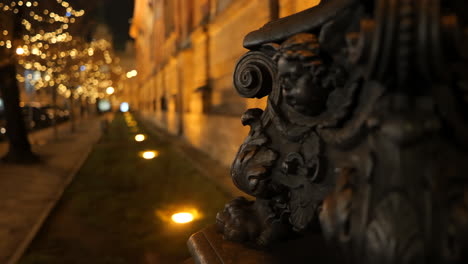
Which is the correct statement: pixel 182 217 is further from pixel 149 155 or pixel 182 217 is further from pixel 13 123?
pixel 13 123

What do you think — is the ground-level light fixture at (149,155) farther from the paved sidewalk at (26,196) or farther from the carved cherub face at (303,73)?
the carved cherub face at (303,73)

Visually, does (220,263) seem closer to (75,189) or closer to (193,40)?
(75,189)

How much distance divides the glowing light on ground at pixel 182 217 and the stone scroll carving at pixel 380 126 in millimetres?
2016

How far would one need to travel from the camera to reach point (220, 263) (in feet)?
5.79

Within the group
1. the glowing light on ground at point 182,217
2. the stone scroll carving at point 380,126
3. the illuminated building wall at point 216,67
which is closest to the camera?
the stone scroll carving at point 380,126

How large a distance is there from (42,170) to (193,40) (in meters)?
5.00

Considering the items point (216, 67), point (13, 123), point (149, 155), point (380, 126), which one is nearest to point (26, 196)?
point (149, 155)

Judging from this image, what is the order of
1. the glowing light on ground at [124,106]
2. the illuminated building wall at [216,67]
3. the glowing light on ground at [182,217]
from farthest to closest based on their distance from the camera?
the glowing light on ground at [124,106] → the illuminated building wall at [216,67] → the glowing light on ground at [182,217]

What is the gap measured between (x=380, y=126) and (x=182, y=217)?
2895 millimetres

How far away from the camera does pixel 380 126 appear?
1.23 meters

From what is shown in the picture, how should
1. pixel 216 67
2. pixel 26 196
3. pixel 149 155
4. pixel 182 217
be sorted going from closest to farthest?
1. pixel 182 217
2. pixel 26 196
3. pixel 216 67
4. pixel 149 155

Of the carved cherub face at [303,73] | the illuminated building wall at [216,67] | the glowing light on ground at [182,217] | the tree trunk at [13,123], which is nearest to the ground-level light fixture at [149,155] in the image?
the illuminated building wall at [216,67]

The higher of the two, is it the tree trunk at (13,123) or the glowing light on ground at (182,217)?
the tree trunk at (13,123)

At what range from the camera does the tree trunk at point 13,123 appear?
758cm
